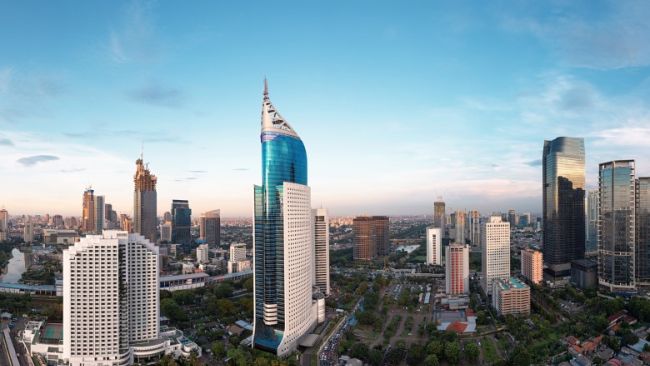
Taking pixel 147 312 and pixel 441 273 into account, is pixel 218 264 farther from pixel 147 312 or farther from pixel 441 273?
pixel 147 312

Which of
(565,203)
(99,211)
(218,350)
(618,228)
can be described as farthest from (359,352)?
(99,211)

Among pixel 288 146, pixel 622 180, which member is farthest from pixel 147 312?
pixel 622 180

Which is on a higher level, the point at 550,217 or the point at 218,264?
the point at 550,217

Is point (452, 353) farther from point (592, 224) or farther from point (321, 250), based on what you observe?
point (592, 224)

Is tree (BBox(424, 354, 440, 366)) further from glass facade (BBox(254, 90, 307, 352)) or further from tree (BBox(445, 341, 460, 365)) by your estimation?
glass facade (BBox(254, 90, 307, 352))

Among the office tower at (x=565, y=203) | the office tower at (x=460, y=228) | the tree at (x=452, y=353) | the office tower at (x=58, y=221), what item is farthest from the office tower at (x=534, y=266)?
the office tower at (x=58, y=221)
